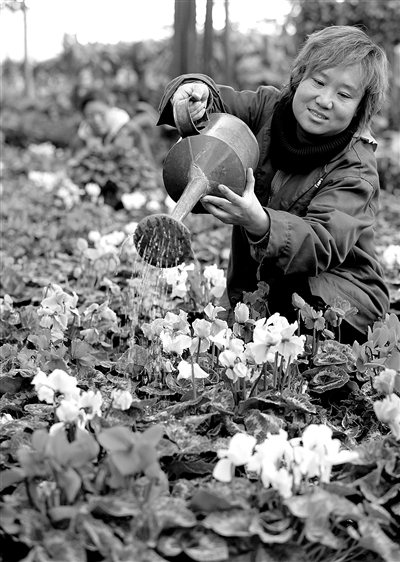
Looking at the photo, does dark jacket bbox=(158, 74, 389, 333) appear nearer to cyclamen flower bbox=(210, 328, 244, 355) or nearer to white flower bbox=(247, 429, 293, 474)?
cyclamen flower bbox=(210, 328, 244, 355)

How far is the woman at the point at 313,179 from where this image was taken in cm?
278

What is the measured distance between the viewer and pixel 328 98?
289 cm

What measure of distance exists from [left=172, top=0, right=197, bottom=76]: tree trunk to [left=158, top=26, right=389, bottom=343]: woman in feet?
12.5

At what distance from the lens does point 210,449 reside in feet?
6.81

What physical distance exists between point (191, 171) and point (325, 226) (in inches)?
19.5

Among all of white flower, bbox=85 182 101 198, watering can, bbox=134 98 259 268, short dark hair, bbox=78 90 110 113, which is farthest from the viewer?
short dark hair, bbox=78 90 110 113

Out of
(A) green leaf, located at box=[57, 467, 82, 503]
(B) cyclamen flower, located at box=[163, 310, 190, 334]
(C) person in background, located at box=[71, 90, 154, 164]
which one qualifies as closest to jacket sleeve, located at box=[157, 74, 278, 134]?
(B) cyclamen flower, located at box=[163, 310, 190, 334]

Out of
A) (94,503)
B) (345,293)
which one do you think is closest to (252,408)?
(94,503)

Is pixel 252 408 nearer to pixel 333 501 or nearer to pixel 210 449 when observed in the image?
pixel 210 449

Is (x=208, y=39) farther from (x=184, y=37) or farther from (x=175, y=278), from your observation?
(x=175, y=278)

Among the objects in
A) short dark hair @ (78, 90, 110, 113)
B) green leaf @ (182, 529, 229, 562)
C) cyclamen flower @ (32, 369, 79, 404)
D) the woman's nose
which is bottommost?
short dark hair @ (78, 90, 110, 113)

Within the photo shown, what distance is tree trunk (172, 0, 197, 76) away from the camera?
270 inches

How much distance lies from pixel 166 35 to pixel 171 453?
17603 mm

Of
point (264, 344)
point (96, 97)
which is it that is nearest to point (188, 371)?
point (264, 344)
